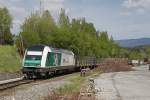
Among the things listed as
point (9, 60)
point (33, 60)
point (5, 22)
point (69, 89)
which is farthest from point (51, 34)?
point (69, 89)

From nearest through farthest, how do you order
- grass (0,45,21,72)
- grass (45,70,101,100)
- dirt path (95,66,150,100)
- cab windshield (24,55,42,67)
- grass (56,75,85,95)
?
grass (45,70,101,100) → dirt path (95,66,150,100) → grass (56,75,85,95) → cab windshield (24,55,42,67) → grass (0,45,21,72)

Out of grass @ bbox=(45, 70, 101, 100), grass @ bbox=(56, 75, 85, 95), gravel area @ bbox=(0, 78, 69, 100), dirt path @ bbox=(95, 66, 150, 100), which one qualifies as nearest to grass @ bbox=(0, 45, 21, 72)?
dirt path @ bbox=(95, 66, 150, 100)

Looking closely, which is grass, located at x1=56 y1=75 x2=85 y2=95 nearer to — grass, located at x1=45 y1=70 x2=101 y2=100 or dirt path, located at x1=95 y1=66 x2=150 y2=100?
grass, located at x1=45 y1=70 x2=101 y2=100

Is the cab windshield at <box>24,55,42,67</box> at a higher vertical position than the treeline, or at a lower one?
lower

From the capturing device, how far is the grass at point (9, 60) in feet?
179

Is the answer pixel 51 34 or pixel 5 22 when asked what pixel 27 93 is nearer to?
pixel 51 34

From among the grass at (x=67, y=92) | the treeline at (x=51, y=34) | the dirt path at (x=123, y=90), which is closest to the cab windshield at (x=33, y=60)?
the dirt path at (x=123, y=90)

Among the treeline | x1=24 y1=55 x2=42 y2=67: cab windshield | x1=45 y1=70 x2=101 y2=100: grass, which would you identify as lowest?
x1=45 y1=70 x2=101 y2=100: grass

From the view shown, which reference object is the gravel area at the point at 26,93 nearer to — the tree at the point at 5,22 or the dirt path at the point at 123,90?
the dirt path at the point at 123,90

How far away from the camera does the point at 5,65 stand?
5612cm

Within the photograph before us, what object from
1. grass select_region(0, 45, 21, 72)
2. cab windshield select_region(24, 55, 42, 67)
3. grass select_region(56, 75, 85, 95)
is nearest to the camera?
grass select_region(56, 75, 85, 95)

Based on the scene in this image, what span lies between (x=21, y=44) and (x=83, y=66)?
11.6 m

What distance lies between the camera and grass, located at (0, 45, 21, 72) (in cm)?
5471

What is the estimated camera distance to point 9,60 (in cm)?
6156
